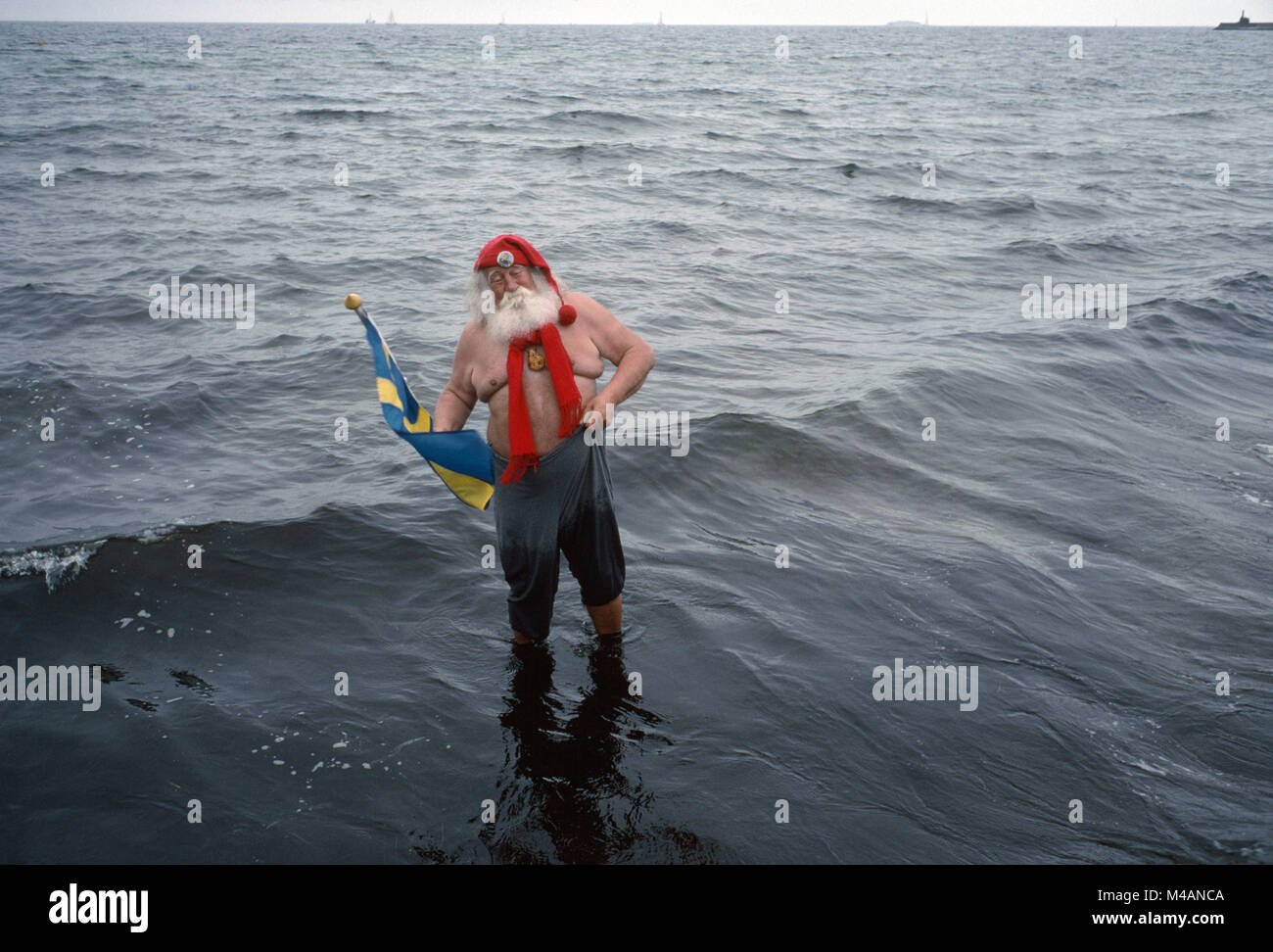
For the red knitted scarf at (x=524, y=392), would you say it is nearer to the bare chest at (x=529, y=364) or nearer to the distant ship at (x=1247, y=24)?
the bare chest at (x=529, y=364)

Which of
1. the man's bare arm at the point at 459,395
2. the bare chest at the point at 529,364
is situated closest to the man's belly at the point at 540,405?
the bare chest at the point at 529,364

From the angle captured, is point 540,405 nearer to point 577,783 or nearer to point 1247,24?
point 577,783

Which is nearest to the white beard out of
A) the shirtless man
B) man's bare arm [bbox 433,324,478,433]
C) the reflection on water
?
the shirtless man

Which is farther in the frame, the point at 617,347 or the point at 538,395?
the point at 617,347

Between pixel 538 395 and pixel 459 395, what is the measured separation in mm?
418

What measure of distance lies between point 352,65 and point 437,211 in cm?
4384

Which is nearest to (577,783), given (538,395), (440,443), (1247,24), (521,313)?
(440,443)

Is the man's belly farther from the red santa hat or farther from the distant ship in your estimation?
the distant ship

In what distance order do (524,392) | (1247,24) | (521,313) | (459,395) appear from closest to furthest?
(521,313) → (524,392) → (459,395) → (1247,24)

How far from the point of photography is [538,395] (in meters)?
4.33

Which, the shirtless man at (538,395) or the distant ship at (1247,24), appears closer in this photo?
the shirtless man at (538,395)

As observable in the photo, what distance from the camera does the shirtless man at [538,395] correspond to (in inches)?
167
